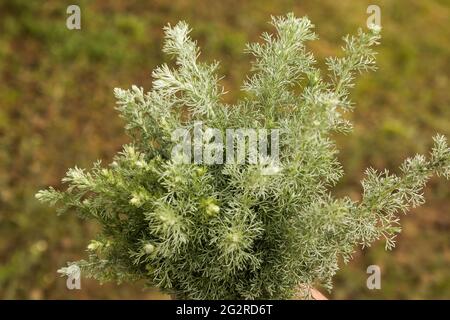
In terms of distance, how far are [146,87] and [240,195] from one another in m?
2.41

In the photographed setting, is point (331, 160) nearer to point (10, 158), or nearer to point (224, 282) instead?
point (224, 282)

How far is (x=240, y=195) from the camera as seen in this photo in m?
1.08

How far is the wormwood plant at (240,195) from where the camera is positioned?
41.9 inches

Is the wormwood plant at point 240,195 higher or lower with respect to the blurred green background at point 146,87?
lower

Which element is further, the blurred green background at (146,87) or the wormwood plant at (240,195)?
the blurred green background at (146,87)

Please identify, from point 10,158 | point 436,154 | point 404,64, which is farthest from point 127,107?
point 404,64

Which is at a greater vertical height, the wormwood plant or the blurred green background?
the blurred green background

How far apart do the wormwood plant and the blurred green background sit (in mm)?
1622

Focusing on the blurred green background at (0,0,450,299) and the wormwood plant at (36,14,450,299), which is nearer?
the wormwood plant at (36,14,450,299)

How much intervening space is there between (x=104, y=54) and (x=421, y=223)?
201 cm

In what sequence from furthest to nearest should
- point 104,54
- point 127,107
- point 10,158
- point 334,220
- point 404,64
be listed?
point 404,64
point 104,54
point 10,158
point 127,107
point 334,220

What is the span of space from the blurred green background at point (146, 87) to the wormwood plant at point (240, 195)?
1.62 metres

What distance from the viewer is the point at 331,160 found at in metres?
1.18

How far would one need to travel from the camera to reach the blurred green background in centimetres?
281
